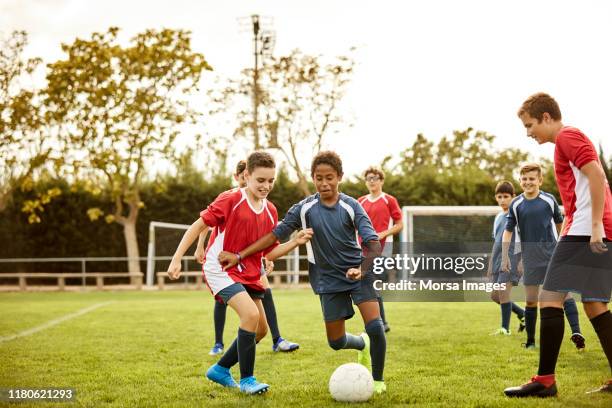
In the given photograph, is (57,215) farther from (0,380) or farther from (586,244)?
(586,244)

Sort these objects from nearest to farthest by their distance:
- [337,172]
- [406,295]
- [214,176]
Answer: [337,172], [406,295], [214,176]

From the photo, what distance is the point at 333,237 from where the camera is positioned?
5.43 meters

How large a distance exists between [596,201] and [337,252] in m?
1.78

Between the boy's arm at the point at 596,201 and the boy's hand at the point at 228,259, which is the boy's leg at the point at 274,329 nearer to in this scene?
the boy's hand at the point at 228,259

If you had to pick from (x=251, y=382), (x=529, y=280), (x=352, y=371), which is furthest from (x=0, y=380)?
(x=529, y=280)

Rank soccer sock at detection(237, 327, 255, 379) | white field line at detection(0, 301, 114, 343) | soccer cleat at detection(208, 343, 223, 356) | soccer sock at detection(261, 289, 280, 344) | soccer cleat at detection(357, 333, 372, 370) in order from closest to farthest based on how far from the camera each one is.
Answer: soccer sock at detection(237, 327, 255, 379)
soccer cleat at detection(357, 333, 372, 370)
soccer cleat at detection(208, 343, 223, 356)
soccer sock at detection(261, 289, 280, 344)
white field line at detection(0, 301, 114, 343)

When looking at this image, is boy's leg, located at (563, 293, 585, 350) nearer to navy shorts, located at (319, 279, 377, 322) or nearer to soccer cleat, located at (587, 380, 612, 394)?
soccer cleat, located at (587, 380, 612, 394)

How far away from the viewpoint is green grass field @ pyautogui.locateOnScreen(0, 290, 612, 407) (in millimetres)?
5355

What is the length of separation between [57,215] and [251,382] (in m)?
22.1

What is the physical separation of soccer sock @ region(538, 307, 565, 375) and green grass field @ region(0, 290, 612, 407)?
24 cm

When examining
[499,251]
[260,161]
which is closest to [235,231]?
[260,161]

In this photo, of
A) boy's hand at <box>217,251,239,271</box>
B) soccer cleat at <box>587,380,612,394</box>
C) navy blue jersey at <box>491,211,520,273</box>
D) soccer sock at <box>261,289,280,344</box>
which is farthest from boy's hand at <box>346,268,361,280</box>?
navy blue jersey at <box>491,211,520,273</box>

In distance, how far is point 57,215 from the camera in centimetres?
2605

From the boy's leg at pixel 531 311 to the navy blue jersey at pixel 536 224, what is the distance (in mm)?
238
